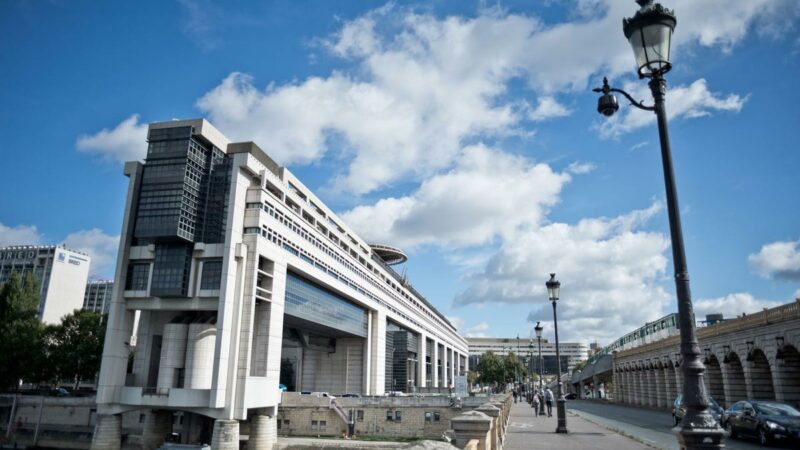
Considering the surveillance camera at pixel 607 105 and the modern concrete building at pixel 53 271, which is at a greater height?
the modern concrete building at pixel 53 271

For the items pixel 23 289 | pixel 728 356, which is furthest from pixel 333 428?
pixel 23 289

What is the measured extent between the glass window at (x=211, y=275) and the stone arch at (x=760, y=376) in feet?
124

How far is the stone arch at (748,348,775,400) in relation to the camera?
107 feet

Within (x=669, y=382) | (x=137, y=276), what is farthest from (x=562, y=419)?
(x=137, y=276)

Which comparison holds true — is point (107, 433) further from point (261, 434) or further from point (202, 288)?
point (202, 288)

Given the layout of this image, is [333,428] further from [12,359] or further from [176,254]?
[12,359]

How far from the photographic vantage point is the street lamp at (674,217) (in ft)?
20.6

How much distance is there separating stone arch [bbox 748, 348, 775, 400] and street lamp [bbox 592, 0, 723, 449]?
105ft

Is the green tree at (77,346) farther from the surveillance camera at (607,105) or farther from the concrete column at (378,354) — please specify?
the surveillance camera at (607,105)

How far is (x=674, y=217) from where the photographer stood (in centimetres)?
714

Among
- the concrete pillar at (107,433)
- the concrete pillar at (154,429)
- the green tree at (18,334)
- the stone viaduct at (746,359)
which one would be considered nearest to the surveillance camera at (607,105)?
the stone viaduct at (746,359)

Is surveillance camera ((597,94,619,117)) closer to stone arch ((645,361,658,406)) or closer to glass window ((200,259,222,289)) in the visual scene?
glass window ((200,259,222,289))

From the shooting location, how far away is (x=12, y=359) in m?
59.1

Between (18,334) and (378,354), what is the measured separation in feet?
142
